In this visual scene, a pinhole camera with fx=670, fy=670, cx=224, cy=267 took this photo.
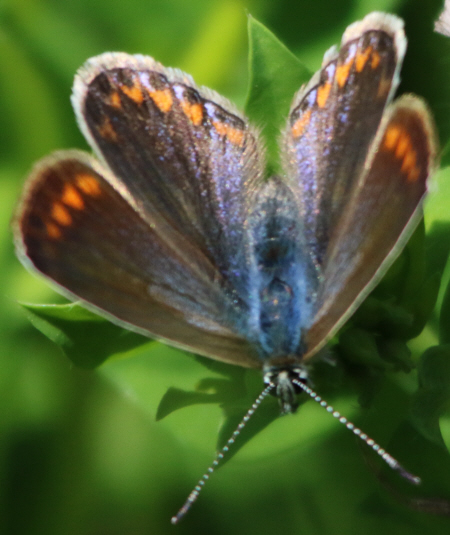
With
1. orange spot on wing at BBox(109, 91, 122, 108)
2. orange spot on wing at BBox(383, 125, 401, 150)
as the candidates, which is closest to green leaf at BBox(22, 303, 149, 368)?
orange spot on wing at BBox(109, 91, 122, 108)

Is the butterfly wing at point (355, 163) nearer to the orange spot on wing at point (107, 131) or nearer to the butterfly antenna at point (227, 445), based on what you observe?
the butterfly antenna at point (227, 445)

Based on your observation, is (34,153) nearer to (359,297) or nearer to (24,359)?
(24,359)

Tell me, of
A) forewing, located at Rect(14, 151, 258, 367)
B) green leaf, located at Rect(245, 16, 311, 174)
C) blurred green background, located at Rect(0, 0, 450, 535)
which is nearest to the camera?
forewing, located at Rect(14, 151, 258, 367)

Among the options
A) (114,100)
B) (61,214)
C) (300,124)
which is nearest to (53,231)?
(61,214)

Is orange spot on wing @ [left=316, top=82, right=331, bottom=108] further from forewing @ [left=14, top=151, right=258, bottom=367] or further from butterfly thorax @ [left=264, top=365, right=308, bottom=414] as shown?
butterfly thorax @ [left=264, top=365, right=308, bottom=414]

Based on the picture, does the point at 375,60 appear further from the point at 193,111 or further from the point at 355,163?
the point at 193,111

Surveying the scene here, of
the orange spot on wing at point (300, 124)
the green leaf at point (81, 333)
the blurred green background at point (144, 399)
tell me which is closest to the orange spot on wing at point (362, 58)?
the orange spot on wing at point (300, 124)
